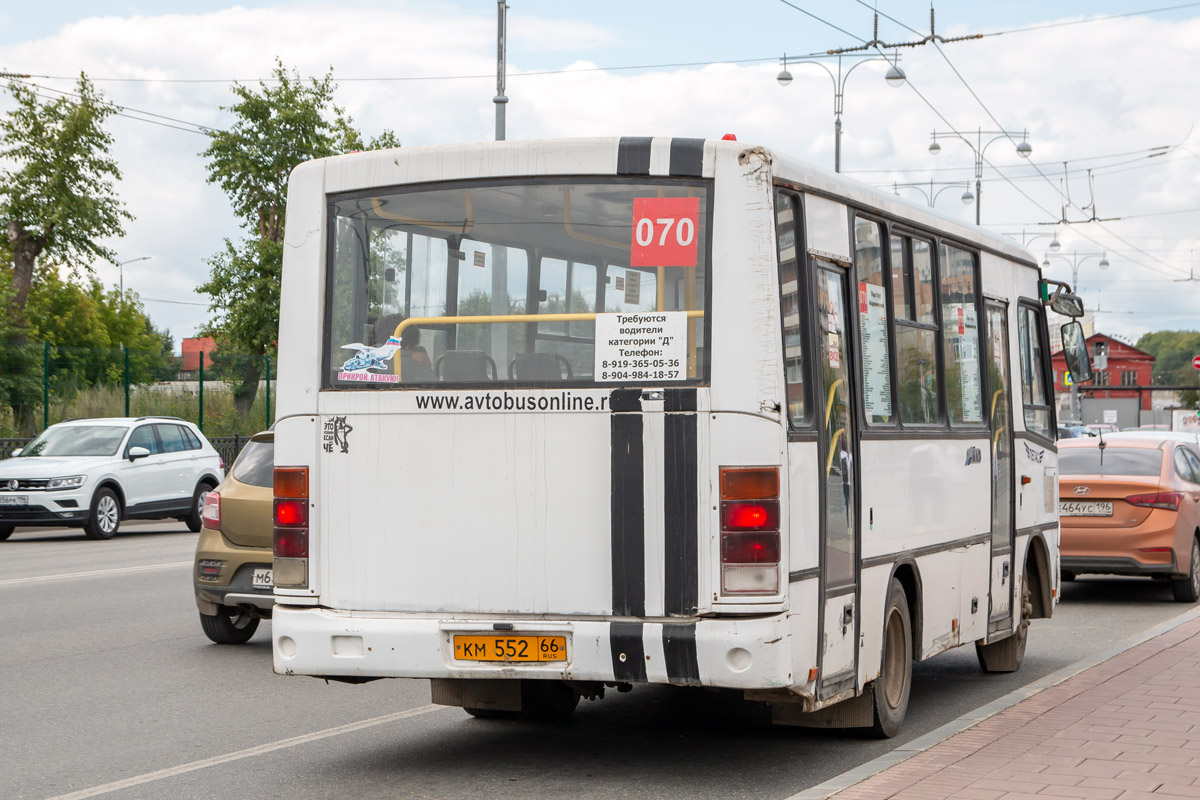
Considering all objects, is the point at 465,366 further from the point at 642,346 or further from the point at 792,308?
the point at 792,308

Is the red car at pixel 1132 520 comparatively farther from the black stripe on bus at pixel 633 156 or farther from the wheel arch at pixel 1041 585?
the black stripe on bus at pixel 633 156

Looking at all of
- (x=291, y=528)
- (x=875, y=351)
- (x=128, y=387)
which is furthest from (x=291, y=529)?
(x=128, y=387)

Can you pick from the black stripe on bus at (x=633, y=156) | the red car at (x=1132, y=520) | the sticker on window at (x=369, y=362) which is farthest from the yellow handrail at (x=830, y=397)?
the red car at (x=1132, y=520)

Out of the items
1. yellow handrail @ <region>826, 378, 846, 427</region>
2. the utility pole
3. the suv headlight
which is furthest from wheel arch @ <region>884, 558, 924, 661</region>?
the utility pole

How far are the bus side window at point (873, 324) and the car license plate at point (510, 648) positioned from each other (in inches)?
79.9

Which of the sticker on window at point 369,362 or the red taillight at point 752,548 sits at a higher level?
the sticker on window at point 369,362

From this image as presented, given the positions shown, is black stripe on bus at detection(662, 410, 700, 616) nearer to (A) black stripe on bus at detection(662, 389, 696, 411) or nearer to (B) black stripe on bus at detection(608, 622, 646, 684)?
(A) black stripe on bus at detection(662, 389, 696, 411)

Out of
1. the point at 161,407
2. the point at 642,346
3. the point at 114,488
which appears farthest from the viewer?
the point at 161,407

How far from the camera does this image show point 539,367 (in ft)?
22.4

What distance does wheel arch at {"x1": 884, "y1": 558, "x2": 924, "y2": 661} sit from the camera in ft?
27.1

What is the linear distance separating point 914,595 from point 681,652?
93.6 inches

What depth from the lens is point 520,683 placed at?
295 inches

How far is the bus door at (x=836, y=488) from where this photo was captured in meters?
6.98

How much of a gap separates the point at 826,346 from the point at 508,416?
1.49 m
